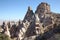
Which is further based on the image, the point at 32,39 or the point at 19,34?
the point at 19,34

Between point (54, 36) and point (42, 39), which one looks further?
point (42, 39)

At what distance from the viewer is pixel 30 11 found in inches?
4545

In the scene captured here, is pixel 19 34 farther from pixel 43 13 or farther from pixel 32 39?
pixel 43 13

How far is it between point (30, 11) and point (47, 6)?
528 inches

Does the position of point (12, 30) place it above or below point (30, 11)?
below

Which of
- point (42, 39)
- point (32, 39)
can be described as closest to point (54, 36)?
point (42, 39)

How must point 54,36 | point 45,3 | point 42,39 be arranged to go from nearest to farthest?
point 54,36 < point 42,39 < point 45,3

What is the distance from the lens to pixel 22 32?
75.9m

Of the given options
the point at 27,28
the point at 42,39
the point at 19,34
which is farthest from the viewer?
the point at 27,28

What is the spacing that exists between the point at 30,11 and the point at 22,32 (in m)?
41.3

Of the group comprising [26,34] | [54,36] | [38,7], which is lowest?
[26,34]

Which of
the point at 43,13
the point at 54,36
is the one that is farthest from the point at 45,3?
the point at 54,36

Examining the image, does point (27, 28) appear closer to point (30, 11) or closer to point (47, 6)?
point (30, 11)

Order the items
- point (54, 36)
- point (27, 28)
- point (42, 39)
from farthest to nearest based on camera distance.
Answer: point (27, 28)
point (42, 39)
point (54, 36)
